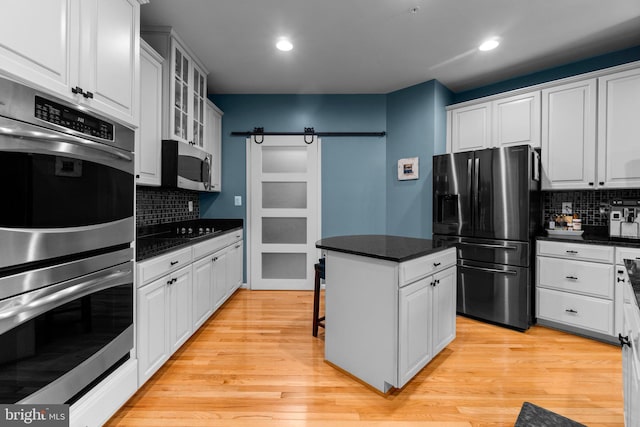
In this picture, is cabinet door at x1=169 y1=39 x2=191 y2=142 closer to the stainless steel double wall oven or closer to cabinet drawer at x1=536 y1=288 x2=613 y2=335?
the stainless steel double wall oven

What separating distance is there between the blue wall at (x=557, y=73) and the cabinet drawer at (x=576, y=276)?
204 centimetres

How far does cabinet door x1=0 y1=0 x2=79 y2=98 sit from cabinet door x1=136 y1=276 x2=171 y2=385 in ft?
3.85

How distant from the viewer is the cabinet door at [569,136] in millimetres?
2771

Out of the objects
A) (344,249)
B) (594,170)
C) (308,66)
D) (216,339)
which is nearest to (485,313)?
(594,170)

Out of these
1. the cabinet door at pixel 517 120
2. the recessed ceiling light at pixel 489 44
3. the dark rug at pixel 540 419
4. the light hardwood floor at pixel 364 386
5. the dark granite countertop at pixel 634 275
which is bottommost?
the light hardwood floor at pixel 364 386

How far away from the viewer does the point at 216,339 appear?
259 centimetres

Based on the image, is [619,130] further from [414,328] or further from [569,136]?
[414,328]

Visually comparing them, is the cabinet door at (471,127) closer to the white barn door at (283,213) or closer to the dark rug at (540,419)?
the white barn door at (283,213)

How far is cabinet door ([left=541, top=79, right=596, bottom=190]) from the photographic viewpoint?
2771mm

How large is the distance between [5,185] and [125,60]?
987mm

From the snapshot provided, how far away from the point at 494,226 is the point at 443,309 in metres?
1.26

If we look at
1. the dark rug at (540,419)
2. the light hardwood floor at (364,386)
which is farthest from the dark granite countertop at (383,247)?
the dark rug at (540,419)

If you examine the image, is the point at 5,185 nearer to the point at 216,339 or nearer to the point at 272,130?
the point at 216,339

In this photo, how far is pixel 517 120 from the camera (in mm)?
3166
